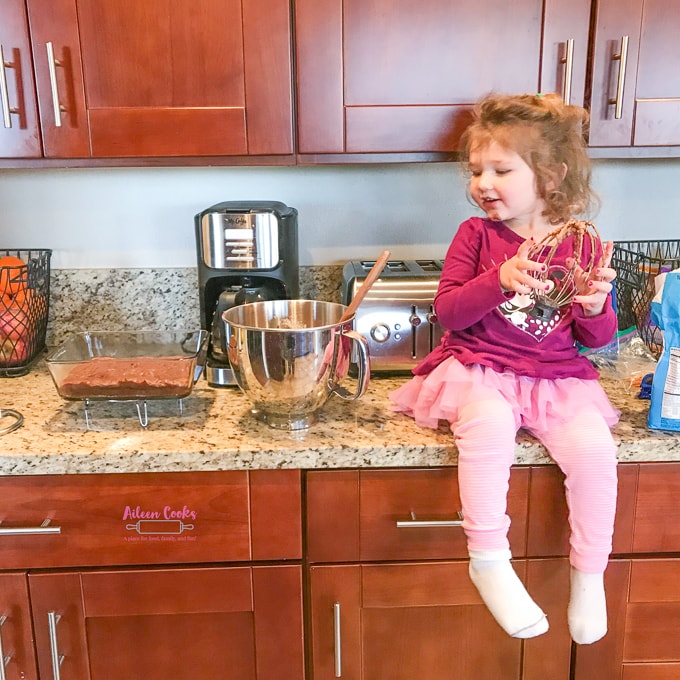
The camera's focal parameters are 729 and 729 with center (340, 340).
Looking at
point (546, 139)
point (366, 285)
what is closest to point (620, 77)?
point (546, 139)

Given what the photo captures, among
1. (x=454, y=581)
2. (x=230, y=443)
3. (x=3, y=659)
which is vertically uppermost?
(x=230, y=443)

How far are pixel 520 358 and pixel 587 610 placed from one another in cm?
39

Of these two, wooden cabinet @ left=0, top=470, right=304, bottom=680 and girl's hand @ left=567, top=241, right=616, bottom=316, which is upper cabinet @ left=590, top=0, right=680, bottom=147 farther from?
wooden cabinet @ left=0, top=470, right=304, bottom=680

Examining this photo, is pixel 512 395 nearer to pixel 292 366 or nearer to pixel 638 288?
pixel 292 366

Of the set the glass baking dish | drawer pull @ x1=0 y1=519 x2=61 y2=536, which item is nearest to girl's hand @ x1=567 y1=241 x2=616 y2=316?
the glass baking dish

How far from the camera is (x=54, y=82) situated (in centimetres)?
122

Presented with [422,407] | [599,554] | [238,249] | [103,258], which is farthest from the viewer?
[103,258]

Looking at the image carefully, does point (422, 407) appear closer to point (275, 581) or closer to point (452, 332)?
point (452, 332)

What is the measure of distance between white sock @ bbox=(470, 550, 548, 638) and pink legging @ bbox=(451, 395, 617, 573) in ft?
0.06

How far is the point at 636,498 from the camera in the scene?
115cm

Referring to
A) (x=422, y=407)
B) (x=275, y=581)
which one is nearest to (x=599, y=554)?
(x=422, y=407)

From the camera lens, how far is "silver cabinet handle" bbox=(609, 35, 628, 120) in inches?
48.4

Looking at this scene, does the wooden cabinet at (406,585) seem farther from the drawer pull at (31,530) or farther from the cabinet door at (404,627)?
the drawer pull at (31,530)

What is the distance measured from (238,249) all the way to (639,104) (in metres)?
0.75
